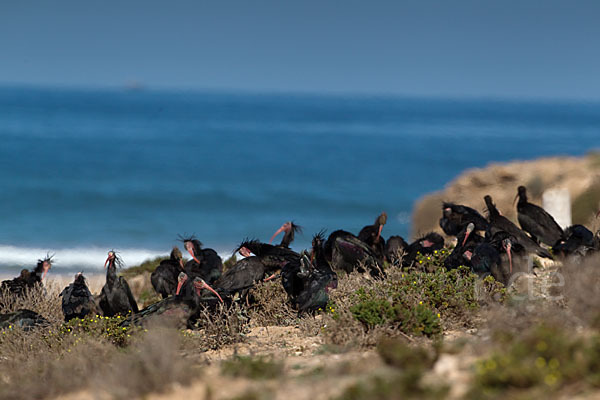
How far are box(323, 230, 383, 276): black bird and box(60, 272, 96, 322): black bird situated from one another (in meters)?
3.61

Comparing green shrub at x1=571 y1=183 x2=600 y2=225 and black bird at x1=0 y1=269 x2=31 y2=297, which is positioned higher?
green shrub at x1=571 y1=183 x2=600 y2=225

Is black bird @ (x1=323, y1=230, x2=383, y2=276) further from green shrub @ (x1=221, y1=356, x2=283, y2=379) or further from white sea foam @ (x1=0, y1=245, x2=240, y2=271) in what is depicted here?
white sea foam @ (x1=0, y1=245, x2=240, y2=271)

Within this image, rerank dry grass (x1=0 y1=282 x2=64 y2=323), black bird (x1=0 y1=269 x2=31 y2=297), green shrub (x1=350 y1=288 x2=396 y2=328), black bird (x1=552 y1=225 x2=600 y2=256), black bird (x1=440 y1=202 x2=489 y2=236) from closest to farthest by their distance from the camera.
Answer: green shrub (x1=350 y1=288 x2=396 y2=328) < dry grass (x1=0 y1=282 x2=64 y2=323) < black bird (x1=0 y1=269 x2=31 y2=297) < black bird (x1=552 y1=225 x2=600 y2=256) < black bird (x1=440 y1=202 x2=489 y2=236)

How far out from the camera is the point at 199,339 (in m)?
8.48

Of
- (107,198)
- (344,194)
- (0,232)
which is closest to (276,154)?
(344,194)

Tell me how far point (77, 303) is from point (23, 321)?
899 millimetres

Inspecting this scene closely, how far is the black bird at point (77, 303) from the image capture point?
33.0ft

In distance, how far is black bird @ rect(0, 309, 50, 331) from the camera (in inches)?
360

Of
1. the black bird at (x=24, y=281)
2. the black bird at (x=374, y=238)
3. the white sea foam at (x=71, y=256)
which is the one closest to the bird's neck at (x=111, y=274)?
the black bird at (x=24, y=281)

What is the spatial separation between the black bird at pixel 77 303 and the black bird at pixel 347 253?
361cm

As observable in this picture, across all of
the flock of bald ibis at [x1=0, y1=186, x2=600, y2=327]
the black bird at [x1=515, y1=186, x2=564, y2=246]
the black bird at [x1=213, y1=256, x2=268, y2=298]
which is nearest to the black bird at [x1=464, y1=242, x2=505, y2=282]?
the flock of bald ibis at [x1=0, y1=186, x2=600, y2=327]

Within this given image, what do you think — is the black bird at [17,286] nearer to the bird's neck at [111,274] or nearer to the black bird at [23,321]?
the bird's neck at [111,274]

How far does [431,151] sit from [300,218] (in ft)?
160

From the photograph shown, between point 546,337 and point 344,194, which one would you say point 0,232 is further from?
point 546,337
